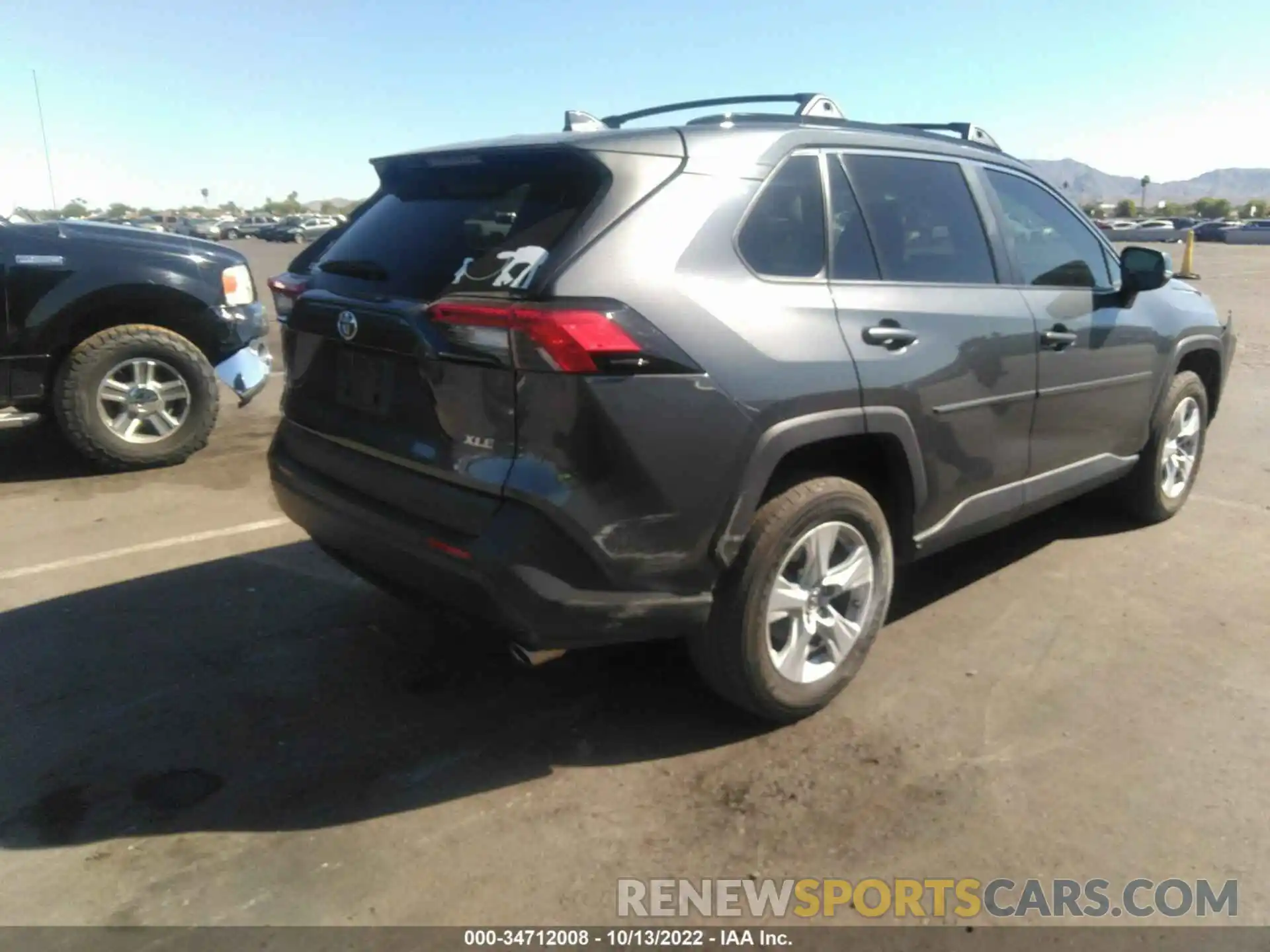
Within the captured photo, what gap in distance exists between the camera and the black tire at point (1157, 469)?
16.5 ft

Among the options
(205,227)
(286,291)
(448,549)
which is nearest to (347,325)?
(286,291)

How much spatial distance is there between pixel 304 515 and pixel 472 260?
1.10 m

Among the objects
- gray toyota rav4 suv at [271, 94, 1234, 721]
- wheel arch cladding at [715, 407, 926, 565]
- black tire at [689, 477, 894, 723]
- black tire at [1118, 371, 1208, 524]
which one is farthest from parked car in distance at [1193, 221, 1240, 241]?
→ black tire at [689, 477, 894, 723]

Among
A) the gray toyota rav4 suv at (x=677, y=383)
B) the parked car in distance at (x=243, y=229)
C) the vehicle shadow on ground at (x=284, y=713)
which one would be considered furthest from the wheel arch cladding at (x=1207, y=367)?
the parked car in distance at (x=243, y=229)

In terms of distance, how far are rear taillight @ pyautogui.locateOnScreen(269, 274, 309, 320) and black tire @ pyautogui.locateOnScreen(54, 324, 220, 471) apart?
122 inches

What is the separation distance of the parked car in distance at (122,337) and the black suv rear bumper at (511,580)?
12.4ft

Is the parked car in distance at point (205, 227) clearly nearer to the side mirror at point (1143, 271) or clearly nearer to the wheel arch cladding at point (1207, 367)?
the wheel arch cladding at point (1207, 367)

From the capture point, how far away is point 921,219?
12.1 feet

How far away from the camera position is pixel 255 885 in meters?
2.57

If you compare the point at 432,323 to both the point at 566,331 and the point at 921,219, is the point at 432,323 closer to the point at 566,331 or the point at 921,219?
the point at 566,331

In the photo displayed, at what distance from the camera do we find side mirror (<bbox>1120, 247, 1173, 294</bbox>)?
4.55 meters

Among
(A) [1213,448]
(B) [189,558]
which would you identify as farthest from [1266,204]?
(B) [189,558]

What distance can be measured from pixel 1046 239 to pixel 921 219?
0.95 meters

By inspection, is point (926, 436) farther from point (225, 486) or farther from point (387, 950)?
point (225, 486)
